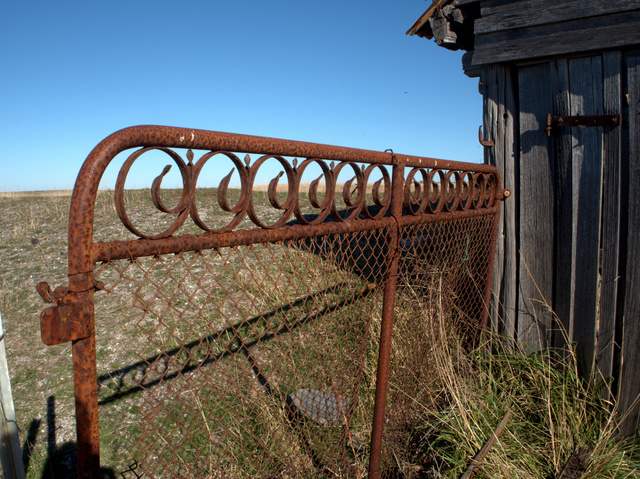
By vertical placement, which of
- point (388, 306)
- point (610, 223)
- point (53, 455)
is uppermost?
point (610, 223)

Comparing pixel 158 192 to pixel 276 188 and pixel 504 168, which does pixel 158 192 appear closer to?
pixel 276 188

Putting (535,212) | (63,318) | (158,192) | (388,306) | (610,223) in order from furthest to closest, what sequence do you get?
(535,212) < (610,223) < (388,306) < (158,192) < (63,318)

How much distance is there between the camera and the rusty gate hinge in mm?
1036

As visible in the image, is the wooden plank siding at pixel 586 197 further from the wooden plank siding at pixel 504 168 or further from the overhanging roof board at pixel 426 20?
the overhanging roof board at pixel 426 20

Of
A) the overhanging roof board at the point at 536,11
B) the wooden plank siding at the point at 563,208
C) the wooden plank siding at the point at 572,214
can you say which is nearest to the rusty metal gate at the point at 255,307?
the wooden plank siding at the point at 572,214

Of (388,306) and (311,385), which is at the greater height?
(388,306)

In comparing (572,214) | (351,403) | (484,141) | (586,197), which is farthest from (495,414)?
(484,141)

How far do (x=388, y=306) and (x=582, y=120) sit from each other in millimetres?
2111

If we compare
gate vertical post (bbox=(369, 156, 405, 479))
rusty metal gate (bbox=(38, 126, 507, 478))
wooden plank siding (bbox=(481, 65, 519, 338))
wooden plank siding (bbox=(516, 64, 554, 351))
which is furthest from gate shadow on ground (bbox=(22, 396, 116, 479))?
wooden plank siding (bbox=(516, 64, 554, 351))

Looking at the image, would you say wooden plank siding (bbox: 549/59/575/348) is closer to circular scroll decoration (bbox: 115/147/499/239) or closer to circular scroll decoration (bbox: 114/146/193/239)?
circular scroll decoration (bbox: 115/147/499/239)

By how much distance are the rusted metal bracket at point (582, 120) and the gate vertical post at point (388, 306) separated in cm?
171

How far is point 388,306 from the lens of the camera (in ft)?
7.35

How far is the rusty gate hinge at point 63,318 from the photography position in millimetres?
1036

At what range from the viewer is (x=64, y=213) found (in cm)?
882
